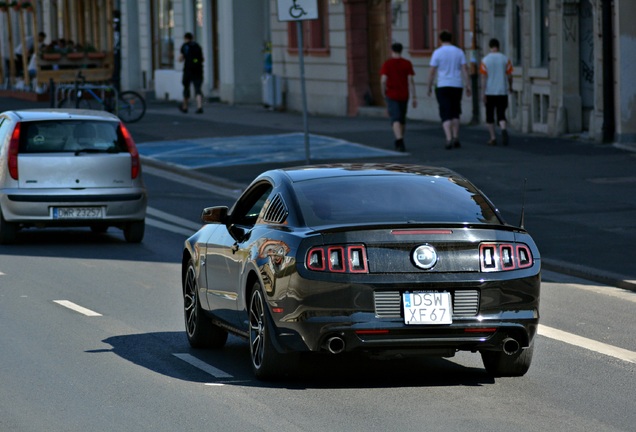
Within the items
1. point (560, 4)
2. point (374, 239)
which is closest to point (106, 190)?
point (374, 239)

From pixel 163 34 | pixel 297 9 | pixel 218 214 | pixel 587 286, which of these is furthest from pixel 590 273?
pixel 163 34

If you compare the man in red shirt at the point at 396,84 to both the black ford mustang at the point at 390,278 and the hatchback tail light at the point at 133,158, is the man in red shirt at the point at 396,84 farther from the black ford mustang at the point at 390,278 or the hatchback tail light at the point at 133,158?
the black ford mustang at the point at 390,278

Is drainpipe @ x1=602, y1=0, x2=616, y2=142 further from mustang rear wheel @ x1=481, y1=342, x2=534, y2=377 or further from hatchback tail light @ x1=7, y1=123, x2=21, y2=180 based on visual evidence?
mustang rear wheel @ x1=481, y1=342, x2=534, y2=377

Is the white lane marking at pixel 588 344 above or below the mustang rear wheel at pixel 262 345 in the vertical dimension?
below

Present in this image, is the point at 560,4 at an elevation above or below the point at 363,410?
above

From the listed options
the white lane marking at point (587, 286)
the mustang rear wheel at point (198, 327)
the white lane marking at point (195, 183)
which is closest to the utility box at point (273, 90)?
the white lane marking at point (195, 183)

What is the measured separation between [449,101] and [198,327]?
17872 millimetres

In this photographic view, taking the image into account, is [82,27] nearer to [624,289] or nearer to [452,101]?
[452,101]

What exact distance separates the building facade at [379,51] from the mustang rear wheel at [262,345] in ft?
46.0

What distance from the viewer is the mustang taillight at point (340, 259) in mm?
9281

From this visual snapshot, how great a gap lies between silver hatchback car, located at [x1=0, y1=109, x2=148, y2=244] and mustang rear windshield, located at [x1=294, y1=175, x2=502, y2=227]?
29.0ft

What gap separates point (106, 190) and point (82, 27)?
48320mm

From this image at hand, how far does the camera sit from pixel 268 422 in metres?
8.59

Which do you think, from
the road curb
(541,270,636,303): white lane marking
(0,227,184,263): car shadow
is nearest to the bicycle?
(0,227,184,263): car shadow
